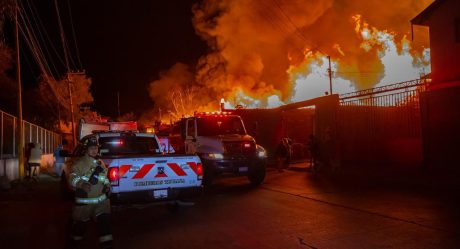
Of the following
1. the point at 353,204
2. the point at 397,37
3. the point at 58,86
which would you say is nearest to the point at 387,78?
the point at 397,37

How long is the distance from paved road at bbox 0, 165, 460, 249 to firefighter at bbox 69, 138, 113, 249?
104 cm

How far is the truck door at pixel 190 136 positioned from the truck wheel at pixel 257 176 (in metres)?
2.03

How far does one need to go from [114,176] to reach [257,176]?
705cm

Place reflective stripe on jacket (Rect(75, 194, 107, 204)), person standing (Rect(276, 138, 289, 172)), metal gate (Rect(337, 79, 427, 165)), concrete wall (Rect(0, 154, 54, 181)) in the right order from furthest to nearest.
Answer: person standing (Rect(276, 138, 289, 172)) < metal gate (Rect(337, 79, 427, 165)) < concrete wall (Rect(0, 154, 54, 181)) < reflective stripe on jacket (Rect(75, 194, 107, 204))

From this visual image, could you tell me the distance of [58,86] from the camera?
45188 millimetres

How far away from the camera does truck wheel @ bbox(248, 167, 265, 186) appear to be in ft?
48.2

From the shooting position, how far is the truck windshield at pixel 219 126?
15.0 metres

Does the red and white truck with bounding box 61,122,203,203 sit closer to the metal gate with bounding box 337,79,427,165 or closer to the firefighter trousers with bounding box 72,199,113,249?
the firefighter trousers with bounding box 72,199,113,249

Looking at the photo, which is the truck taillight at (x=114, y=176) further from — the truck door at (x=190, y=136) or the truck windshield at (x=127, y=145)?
the truck door at (x=190, y=136)

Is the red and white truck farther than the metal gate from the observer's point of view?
No

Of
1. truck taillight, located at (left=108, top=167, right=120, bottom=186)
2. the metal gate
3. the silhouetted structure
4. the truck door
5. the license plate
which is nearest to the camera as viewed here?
truck taillight, located at (left=108, top=167, right=120, bottom=186)

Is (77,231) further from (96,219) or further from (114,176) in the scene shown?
(114,176)

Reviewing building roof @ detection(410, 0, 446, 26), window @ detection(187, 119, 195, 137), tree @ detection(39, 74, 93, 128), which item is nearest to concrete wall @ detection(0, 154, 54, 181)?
window @ detection(187, 119, 195, 137)

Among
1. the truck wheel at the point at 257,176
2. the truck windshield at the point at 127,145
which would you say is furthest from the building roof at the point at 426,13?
the truck windshield at the point at 127,145
